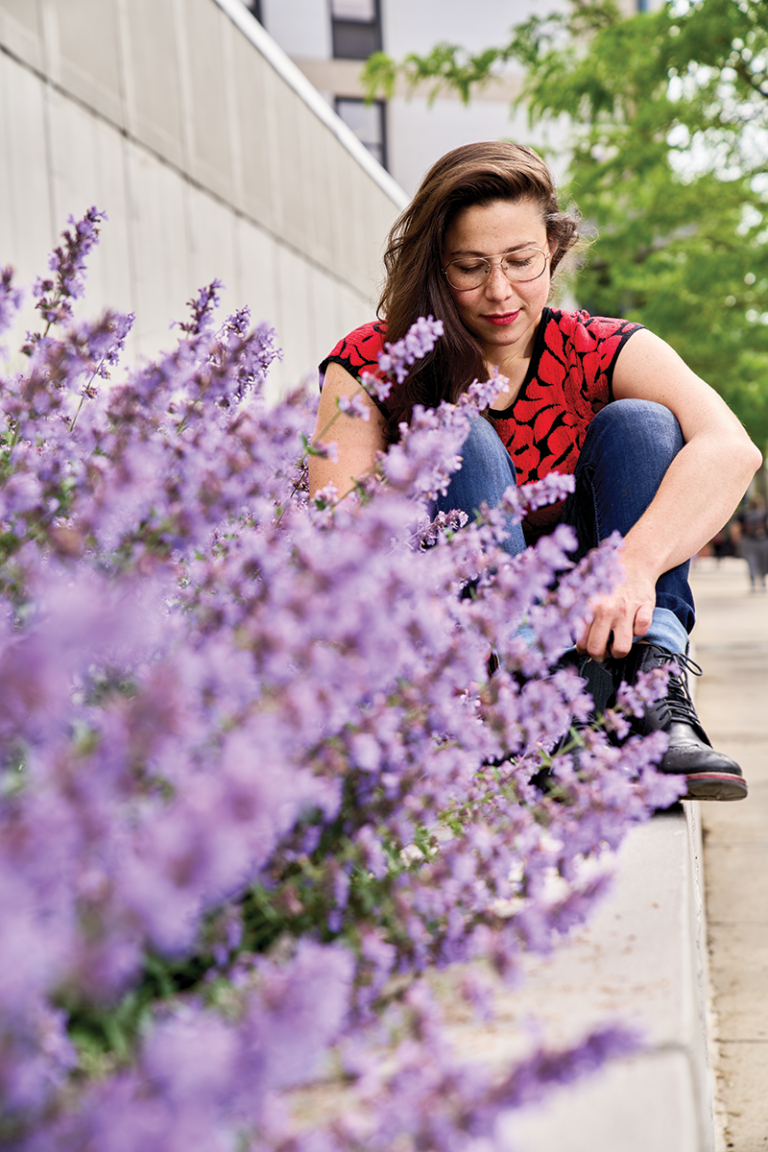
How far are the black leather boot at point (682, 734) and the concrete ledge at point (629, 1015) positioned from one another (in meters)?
0.33

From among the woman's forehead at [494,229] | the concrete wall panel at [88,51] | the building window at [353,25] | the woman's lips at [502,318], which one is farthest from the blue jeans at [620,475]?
the building window at [353,25]

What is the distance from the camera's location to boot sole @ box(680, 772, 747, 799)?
5.41 ft

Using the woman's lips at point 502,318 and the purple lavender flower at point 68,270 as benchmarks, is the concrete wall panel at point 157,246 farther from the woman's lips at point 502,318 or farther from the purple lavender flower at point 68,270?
the purple lavender flower at point 68,270

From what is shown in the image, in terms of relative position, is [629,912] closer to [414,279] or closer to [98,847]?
[98,847]

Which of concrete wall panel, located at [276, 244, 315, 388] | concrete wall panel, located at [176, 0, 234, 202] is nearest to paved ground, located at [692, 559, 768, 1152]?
concrete wall panel, located at [276, 244, 315, 388]

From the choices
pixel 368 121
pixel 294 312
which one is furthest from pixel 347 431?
pixel 368 121

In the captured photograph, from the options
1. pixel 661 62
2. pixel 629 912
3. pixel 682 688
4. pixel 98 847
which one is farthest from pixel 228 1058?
pixel 661 62

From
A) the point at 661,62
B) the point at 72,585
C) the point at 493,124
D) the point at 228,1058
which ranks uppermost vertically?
the point at 493,124

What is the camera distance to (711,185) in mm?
9977

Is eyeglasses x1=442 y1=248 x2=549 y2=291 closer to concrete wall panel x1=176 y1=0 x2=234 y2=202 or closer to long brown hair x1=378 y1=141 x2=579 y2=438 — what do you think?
long brown hair x1=378 y1=141 x2=579 y2=438

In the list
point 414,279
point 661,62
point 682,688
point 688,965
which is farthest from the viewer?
point 661,62

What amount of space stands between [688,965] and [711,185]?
10086 mm

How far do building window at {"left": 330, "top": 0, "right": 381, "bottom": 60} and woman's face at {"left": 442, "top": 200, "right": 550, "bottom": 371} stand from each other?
19.4m

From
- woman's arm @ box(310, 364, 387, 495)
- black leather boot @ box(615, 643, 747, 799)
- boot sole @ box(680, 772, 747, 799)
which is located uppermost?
woman's arm @ box(310, 364, 387, 495)
